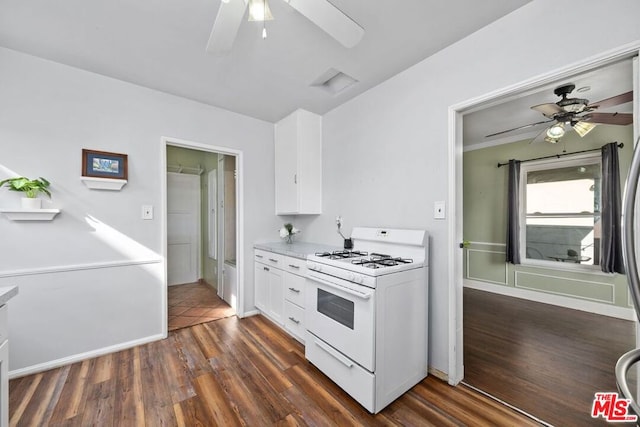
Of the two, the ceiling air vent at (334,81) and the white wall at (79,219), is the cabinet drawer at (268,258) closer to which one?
the white wall at (79,219)

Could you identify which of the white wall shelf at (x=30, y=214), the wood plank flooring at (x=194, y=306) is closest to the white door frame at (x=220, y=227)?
the wood plank flooring at (x=194, y=306)

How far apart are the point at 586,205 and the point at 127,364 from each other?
218 inches

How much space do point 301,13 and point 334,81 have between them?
1.26m

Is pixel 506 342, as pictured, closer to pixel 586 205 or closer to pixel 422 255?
pixel 422 255

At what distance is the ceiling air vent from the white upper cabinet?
19.3 inches

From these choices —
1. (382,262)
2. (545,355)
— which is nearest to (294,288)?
(382,262)

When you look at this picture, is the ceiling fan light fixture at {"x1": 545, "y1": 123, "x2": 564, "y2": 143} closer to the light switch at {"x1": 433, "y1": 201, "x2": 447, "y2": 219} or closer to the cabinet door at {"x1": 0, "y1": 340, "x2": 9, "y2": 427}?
the light switch at {"x1": 433, "y1": 201, "x2": 447, "y2": 219}

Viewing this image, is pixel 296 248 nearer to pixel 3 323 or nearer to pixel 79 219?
pixel 79 219

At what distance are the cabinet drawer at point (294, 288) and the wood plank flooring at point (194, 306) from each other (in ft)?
3.54

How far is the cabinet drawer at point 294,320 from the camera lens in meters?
2.39

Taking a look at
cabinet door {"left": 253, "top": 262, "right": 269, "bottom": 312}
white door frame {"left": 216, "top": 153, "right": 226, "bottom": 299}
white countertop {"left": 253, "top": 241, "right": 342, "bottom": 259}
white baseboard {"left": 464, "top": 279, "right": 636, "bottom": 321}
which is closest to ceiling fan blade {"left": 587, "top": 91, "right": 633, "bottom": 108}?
white baseboard {"left": 464, "top": 279, "right": 636, "bottom": 321}

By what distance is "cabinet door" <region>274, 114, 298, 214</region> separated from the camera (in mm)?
3035

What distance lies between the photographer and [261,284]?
307cm

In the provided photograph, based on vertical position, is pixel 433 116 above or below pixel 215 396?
above
